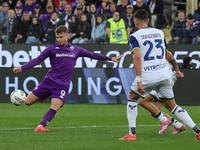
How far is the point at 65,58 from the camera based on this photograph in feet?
33.5

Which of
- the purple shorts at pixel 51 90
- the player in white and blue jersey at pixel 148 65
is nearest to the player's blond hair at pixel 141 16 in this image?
the player in white and blue jersey at pixel 148 65

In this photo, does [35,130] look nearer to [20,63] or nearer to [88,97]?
[88,97]

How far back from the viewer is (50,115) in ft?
32.4

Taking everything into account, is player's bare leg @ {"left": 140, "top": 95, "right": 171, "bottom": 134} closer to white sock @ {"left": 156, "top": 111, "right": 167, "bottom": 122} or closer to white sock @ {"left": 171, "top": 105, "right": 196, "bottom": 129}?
white sock @ {"left": 156, "top": 111, "right": 167, "bottom": 122}

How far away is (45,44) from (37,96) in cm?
1109

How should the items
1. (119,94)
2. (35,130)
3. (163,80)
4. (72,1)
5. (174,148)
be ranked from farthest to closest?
(72,1) < (119,94) < (35,130) < (163,80) < (174,148)

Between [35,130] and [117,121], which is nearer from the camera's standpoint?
[35,130]

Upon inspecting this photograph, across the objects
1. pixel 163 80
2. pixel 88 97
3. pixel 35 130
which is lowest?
pixel 88 97

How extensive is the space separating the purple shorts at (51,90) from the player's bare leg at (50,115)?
0.33ft

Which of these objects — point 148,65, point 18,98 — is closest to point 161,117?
point 148,65

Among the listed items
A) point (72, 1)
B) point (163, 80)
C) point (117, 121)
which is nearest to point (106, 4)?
point (72, 1)

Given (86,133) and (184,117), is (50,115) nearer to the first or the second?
(86,133)

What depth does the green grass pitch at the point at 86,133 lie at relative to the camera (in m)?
7.76

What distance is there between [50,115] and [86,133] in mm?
801
